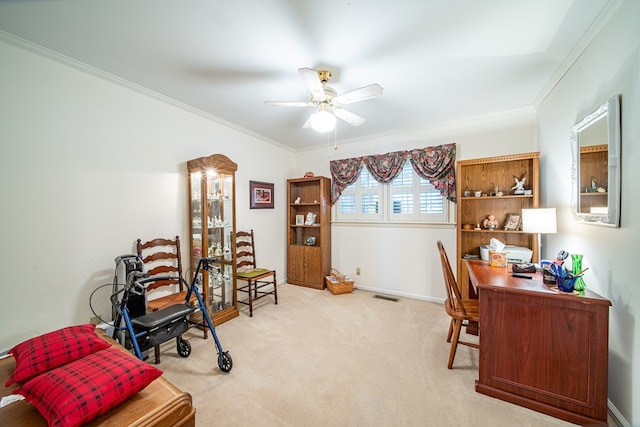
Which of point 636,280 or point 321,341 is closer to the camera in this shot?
point 636,280

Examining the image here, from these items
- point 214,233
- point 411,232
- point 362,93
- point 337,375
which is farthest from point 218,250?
point 411,232

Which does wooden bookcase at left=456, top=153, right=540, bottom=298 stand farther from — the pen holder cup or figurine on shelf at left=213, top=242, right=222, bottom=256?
figurine on shelf at left=213, top=242, right=222, bottom=256

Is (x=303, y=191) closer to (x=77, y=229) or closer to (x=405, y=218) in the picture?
(x=405, y=218)

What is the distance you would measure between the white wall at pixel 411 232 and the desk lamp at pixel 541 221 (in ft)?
3.74

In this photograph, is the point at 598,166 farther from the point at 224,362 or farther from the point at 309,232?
the point at 309,232

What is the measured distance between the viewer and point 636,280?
1.34 metres

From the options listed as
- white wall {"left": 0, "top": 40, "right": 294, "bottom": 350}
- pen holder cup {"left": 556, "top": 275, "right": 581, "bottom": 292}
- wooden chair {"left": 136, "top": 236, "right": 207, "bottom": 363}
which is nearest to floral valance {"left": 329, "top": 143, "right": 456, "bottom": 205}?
pen holder cup {"left": 556, "top": 275, "right": 581, "bottom": 292}

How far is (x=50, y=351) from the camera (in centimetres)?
109

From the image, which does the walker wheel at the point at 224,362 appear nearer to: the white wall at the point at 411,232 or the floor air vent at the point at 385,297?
the floor air vent at the point at 385,297

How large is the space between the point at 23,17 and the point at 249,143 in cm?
235

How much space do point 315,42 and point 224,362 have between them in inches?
104

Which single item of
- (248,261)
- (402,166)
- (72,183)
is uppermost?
(402,166)

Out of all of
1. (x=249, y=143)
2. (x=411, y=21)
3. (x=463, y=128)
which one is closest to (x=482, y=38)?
(x=411, y=21)

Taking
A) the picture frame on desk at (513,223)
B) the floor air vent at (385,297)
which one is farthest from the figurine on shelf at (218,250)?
the picture frame on desk at (513,223)
